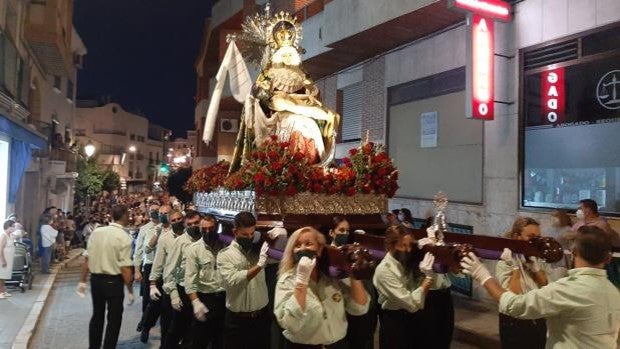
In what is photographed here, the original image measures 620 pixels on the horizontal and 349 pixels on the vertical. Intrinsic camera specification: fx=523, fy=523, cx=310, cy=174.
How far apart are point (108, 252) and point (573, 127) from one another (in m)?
6.98

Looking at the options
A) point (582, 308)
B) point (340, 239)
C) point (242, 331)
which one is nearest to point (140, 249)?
point (242, 331)

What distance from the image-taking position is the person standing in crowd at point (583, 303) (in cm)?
285

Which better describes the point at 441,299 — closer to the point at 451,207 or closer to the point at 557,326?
the point at 557,326

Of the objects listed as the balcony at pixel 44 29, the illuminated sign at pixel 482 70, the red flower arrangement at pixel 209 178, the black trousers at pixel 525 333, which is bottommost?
the black trousers at pixel 525 333

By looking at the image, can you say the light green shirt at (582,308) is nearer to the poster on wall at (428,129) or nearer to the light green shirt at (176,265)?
the light green shirt at (176,265)

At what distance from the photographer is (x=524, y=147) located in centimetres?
884

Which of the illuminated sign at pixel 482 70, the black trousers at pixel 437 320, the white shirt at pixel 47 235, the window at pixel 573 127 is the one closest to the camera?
the black trousers at pixel 437 320

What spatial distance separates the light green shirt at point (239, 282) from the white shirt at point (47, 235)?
34.0 ft

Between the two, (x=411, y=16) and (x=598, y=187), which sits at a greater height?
(x=411, y=16)

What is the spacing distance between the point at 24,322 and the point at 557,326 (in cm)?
789

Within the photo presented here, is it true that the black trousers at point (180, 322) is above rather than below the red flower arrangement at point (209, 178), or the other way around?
below

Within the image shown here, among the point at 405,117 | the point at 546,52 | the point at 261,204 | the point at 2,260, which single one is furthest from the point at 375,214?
the point at 2,260

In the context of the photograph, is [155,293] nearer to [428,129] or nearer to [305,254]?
[305,254]

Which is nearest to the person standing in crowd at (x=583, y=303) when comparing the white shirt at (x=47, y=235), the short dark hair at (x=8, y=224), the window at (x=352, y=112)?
the window at (x=352, y=112)
